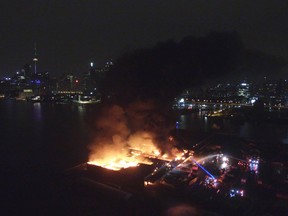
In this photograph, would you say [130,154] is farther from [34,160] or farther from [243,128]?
[243,128]

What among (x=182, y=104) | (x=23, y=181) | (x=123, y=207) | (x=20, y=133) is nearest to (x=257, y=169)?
(x=123, y=207)

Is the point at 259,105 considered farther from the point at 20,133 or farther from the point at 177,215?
the point at 177,215

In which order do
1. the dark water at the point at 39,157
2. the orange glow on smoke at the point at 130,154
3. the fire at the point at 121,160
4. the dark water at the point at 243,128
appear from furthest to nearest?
1. the dark water at the point at 243,128
2. the orange glow on smoke at the point at 130,154
3. the fire at the point at 121,160
4. the dark water at the point at 39,157

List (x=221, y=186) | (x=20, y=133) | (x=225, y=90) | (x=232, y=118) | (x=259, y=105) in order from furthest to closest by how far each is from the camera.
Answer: (x=225, y=90), (x=259, y=105), (x=232, y=118), (x=20, y=133), (x=221, y=186)

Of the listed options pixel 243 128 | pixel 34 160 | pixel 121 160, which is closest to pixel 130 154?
pixel 121 160

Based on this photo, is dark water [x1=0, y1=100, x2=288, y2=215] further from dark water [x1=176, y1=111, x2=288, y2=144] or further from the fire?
the fire

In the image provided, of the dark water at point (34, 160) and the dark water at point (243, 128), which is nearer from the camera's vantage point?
the dark water at point (34, 160)

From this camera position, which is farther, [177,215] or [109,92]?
[109,92]

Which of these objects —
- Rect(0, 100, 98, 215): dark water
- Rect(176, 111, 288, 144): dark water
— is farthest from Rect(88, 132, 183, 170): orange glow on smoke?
Rect(176, 111, 288, 144): dark water

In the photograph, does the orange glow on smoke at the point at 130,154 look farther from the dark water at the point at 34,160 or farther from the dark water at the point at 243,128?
the dark water at the point at 243,128

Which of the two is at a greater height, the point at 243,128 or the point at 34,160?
the point at 34,160

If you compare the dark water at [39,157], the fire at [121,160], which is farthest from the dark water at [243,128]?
the fire at [121,160]
